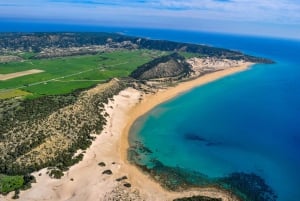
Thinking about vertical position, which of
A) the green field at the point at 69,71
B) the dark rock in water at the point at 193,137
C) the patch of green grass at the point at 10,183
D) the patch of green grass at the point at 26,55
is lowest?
the patch of green grass at the point at 10,183

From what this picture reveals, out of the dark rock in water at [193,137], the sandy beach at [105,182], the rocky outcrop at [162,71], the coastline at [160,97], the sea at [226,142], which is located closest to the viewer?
the sandy beach at [105,182]

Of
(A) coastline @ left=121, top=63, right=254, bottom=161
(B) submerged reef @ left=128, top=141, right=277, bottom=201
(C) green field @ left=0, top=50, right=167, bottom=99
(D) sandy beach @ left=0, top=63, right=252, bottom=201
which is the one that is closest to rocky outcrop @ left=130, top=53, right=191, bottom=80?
(C) green field @ left=0, top=50, right=167, bottom=99

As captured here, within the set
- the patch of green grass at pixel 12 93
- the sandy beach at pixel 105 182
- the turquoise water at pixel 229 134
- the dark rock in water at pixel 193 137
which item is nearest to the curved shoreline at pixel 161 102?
the sandy beach at pixel 105 182

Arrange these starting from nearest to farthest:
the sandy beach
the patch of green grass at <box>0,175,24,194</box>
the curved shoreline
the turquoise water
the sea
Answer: the sandy beach, the patch of green grass at <box>0,175,24,194</box>, the curved shoreline, the sea, the turquoise water

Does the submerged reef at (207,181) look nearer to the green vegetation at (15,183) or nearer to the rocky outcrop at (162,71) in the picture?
the green vegetation at (15,183)

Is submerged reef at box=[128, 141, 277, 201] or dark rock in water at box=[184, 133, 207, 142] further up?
dark rock in water at box=[184, 133, 207, 142]

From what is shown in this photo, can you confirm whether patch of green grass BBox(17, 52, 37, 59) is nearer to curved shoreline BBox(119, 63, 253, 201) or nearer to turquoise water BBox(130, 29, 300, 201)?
curved shoreline BBox(119, 63, 253, 201)

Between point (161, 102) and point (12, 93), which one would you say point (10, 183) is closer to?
point (12, 93)
